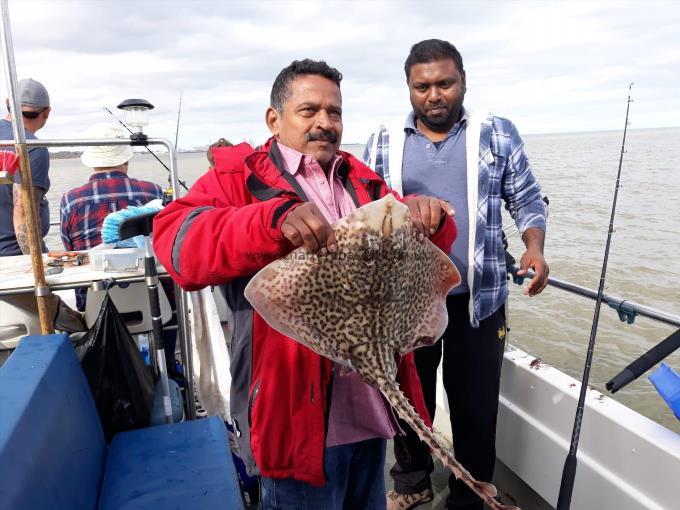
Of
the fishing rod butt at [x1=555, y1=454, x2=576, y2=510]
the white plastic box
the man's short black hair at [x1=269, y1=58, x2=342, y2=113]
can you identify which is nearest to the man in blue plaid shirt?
the fishing rod butt at [x1=555, y1=454, x2=576, y2=510]

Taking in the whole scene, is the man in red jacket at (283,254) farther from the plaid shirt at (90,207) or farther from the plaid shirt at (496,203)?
the plaid shirt at (90,207)

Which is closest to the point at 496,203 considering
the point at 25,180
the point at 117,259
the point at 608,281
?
the point at 117,259

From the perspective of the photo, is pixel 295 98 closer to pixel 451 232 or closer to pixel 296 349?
pixel 451 232

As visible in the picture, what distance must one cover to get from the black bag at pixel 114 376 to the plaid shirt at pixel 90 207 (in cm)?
159

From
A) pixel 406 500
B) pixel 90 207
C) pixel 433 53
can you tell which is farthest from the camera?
pixel 90 207

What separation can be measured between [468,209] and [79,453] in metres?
2.36

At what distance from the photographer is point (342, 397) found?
204cm

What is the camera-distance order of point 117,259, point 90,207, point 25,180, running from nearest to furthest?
point 25,180 < point 117,259 < point 90,207

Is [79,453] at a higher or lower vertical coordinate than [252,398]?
lower

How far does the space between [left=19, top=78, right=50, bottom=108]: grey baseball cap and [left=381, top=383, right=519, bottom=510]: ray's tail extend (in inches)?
175

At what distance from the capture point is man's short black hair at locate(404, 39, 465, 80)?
3.03 meters

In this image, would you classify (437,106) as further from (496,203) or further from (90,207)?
(90,207)

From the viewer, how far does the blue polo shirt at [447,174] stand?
3.04 meters

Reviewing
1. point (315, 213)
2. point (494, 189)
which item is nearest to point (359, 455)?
→ point (315, 213)
